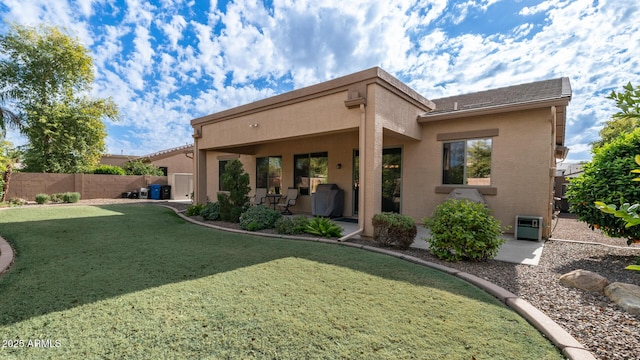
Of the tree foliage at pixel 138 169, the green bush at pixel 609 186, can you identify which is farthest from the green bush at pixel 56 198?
the green bush at pixel 609 186

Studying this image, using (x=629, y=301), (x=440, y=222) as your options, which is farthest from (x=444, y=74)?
(x=629, y=301)

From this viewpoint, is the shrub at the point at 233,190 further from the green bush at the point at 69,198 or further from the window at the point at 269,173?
the green bush at the point at 69,198

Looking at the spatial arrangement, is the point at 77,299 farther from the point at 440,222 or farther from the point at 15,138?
the point at 15,138

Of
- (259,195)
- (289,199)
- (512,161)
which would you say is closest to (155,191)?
(259,195)

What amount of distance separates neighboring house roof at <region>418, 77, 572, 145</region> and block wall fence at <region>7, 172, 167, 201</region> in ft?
61.8

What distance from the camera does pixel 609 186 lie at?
485cm

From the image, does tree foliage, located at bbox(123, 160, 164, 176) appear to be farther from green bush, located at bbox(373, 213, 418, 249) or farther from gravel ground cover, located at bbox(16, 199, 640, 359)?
green bush, located at bbox(373, 213, 418, 249)

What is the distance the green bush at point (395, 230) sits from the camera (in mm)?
5098

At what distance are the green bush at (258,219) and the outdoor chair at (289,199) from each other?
7.89 ft

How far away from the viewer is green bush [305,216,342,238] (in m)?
6.16

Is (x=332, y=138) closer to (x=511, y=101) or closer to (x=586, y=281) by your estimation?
(x=511, y=101)

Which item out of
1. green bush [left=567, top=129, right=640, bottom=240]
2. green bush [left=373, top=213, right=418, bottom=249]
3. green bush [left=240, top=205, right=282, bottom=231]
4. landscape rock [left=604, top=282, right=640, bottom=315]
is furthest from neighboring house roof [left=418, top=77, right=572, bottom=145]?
green bush [left=240, top=205, right=282, bottom=231]

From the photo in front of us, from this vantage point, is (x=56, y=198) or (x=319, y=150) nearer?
(x=319, y=150)

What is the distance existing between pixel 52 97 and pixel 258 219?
21319 mm
